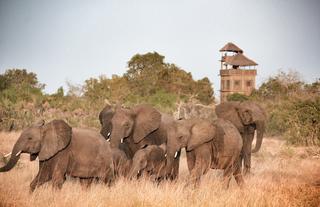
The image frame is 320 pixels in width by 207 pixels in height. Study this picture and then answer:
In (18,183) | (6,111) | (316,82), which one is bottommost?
(18,183)

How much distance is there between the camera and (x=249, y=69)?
216 feet

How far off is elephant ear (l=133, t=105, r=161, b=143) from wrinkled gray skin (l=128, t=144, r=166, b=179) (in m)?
0.94

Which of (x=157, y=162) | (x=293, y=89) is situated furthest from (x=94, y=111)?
(x=157, y=162)

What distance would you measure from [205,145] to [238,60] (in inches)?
2126

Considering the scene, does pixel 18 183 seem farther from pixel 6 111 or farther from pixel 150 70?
pixel 150 70

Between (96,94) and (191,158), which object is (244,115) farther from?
(96,94)

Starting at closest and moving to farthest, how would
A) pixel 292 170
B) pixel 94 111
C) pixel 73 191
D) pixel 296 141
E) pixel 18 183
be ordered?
pixel 73 191 → pixel 18 183 → pixel 292 170 → pixel 296 141 → pixel 94 111

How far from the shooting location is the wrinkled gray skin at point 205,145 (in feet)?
36.2

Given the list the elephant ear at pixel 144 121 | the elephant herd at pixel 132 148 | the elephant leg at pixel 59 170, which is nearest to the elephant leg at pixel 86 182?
the elephant herd at pixel 132 148

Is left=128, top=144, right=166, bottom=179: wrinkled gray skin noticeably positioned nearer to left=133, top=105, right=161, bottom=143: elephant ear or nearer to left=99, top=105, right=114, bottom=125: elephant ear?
left=133, top=105, right=161, bottom=143: elephant ear

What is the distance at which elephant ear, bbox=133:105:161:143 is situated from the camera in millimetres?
12633

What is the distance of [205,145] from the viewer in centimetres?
1123

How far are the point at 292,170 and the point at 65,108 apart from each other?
17147mm

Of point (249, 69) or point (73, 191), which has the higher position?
point (249, 69)
